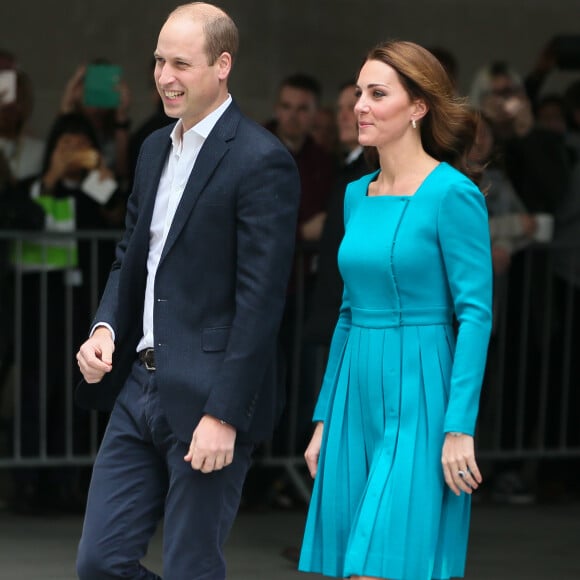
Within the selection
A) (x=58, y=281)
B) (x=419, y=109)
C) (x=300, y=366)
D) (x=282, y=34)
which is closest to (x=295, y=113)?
(x=300, y=366)

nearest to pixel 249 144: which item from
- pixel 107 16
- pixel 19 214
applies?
pixel 19 214

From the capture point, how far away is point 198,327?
3914 mm

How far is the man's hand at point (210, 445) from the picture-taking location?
3.80 meters

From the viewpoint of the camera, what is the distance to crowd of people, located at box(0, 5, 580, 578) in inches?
154

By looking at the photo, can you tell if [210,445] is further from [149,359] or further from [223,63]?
[223,63]

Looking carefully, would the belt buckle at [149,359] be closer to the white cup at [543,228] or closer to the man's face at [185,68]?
the man's face at [185,68]

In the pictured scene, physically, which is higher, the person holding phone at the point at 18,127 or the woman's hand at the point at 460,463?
the person holding phone at the point at 18,127

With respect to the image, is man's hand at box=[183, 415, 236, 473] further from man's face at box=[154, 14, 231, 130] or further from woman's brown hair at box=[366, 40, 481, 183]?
woman's brown hair at box=[366, 40, 481, 183]

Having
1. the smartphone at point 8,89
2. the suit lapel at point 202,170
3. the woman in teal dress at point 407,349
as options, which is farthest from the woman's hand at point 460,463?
the smartphone at point 8,89

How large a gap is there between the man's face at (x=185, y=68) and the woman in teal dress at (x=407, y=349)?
0.40m

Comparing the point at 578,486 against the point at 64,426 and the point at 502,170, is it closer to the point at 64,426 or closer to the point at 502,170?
the point at 502,170

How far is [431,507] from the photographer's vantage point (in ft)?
12.9

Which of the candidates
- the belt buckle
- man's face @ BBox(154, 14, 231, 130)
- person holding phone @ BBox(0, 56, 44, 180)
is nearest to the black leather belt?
the belt buckle

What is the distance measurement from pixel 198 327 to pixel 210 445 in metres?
0.31
